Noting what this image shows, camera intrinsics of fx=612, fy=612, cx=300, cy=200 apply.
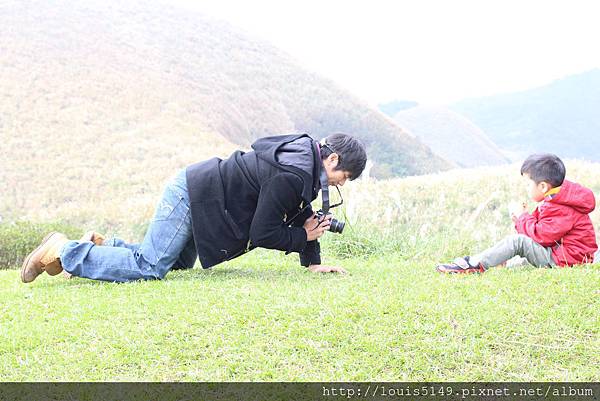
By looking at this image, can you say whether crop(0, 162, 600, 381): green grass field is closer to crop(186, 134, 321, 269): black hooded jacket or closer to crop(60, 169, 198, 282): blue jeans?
crop(60, 169, 198, 282): blue jeans

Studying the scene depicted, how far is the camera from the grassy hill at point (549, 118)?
3413 inches

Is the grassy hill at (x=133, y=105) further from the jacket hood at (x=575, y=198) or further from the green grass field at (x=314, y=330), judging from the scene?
the jacket hood at (x=575, y=198)

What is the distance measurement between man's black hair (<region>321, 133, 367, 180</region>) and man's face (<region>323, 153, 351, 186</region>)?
0.03 metres

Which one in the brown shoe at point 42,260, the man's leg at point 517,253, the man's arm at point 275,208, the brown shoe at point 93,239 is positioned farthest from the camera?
the brown shoe at point 93,239

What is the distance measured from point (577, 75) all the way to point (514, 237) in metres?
131

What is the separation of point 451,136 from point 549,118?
118ft

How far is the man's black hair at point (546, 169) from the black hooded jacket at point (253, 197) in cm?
197

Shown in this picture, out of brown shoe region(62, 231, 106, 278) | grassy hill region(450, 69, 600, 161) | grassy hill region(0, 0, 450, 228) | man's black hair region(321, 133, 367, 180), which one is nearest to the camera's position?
man's black hair region(321, 133, 367, 180)

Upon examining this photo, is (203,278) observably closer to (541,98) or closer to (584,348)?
(584,348)

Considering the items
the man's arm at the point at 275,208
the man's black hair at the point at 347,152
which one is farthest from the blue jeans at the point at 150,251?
the man's black hair at the point at 347,152

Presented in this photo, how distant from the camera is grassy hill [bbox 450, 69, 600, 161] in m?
86.7

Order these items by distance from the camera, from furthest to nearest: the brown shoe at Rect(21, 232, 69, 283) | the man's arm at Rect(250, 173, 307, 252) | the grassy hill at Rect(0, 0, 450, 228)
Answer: the grassy hill at Rect(0, 0, 450, 228) → the brown shoe at Rect(21, 232, 69, 283) → the man's arm at Rect(250, 173, 307, 252)

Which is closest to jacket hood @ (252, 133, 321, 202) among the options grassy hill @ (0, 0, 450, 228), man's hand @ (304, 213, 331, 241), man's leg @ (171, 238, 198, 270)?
man's hand @ (304, 213, 331, 241)

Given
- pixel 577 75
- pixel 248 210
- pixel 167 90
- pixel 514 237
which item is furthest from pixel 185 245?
pixel 577 75
